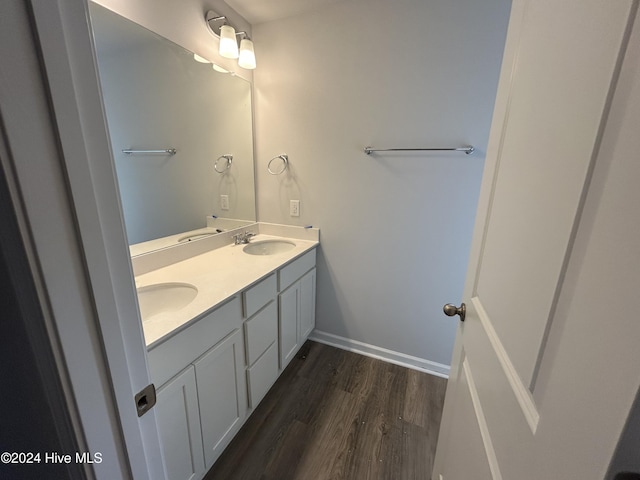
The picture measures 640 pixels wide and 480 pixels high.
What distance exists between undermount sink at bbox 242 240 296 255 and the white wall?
199 mm

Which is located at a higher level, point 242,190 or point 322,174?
point 322,174

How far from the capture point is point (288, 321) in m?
1.77

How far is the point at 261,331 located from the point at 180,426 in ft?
1.79

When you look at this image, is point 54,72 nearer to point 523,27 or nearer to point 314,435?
point 523,27

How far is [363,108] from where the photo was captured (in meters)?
1.70

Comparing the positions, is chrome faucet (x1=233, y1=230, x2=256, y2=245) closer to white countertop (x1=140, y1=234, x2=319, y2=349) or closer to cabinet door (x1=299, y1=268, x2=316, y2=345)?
white countertop (x1=140, y1=234, x2=319, y2=349)

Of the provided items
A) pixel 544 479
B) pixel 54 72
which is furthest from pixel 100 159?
pixel 544 479

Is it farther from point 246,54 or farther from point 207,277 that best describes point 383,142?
point 207,277

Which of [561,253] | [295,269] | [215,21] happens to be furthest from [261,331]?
[215,21]

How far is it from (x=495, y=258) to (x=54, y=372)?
0.91 metres

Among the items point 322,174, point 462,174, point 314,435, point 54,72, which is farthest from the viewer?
point 322,174

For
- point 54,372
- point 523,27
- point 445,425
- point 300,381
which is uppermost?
point 523,27

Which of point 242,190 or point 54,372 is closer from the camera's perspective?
point 54,372

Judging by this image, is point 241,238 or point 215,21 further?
point 241,238
